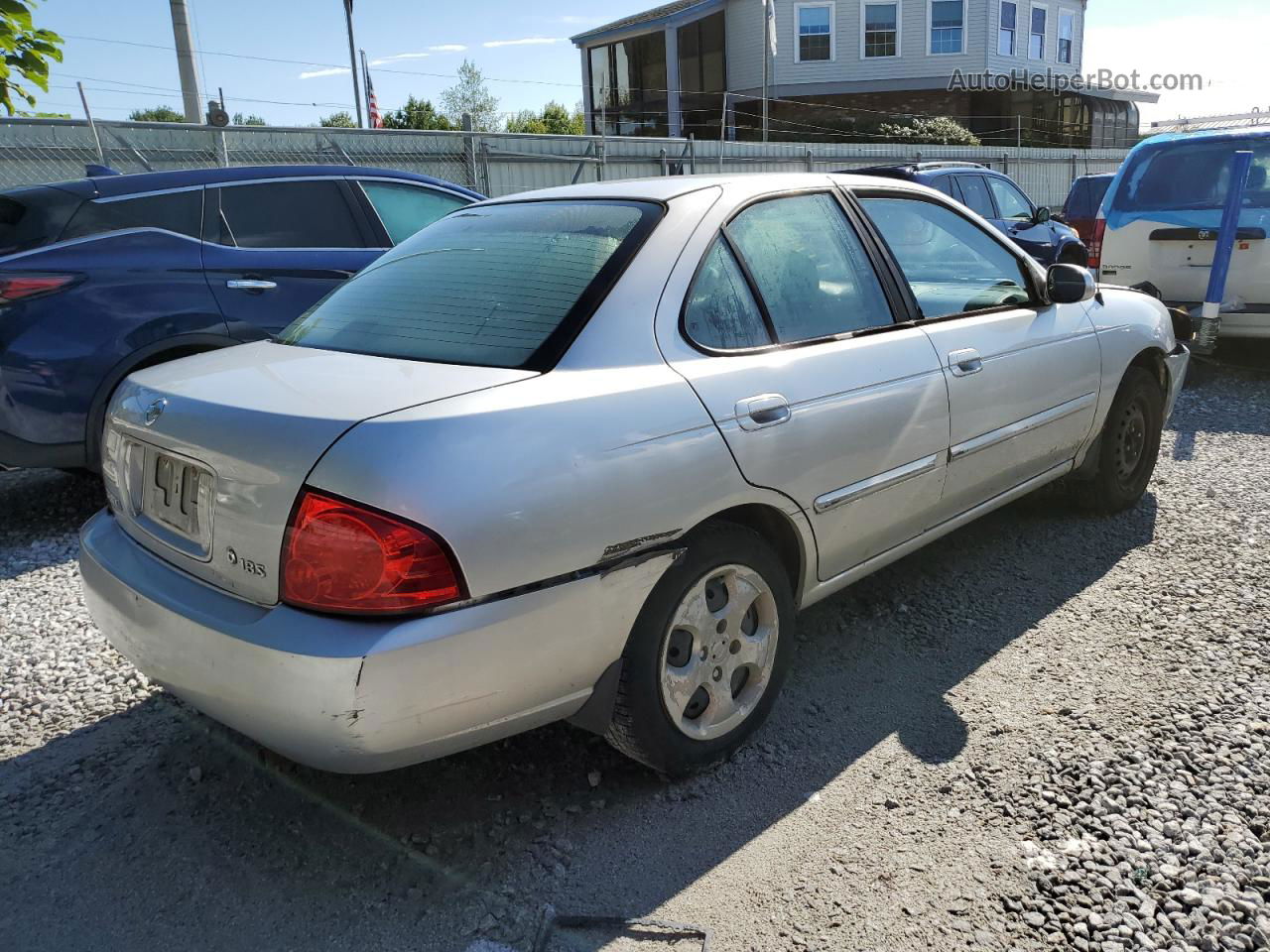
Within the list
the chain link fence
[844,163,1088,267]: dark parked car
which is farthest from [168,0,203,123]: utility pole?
[844,163,1088,267]: dark parked car

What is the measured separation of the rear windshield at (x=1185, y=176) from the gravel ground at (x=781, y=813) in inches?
204

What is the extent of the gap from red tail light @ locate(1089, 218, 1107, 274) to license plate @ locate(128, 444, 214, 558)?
761 cm

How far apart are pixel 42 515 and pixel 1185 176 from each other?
27.4ft

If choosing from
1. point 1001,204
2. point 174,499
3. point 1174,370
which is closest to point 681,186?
point 174,499

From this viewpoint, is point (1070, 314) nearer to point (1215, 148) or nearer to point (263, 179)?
point (263, 179)

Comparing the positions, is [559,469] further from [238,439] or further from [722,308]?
[722,308]

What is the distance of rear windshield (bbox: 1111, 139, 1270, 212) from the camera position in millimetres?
7527

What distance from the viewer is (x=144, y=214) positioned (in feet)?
17.0

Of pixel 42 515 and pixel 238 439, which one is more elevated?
pixel 238 439

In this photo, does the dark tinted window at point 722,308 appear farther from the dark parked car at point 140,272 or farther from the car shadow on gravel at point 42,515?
the car shadow on gravel at point 42,515

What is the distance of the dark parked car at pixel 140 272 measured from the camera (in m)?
4.72

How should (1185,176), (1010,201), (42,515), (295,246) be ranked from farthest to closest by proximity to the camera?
1. (1010,201)
2. (1185,176)
3. (295,246)
4. (42,515)

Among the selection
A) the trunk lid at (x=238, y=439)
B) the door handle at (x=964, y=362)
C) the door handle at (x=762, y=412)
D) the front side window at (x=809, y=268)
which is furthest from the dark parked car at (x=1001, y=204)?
the trunk lid at (x=238, y=439)

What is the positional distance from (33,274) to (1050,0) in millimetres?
38920
